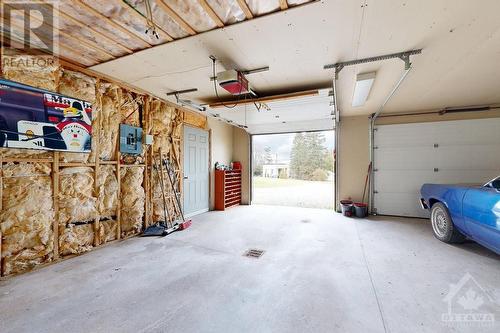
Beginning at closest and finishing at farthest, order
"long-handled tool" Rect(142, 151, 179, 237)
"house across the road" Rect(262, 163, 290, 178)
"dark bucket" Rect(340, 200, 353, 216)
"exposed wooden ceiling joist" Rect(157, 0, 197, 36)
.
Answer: "exposed wooden ceiling joist" Rect(157, 0, 197, 36), "long-handled tool" Rect(142, 151, 179, 237), "dark bucket" Rect(340, 200, 353, 216), "house across the road" Rect(262, 163, 290, 178)

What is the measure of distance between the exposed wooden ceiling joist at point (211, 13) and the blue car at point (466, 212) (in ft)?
12.0

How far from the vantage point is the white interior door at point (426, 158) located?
483 centimetres

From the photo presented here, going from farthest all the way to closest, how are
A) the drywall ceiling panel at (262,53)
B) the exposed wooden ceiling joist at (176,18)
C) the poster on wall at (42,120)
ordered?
the poster on wall at (42,120) → the drywall ceiling panel at (262,53) → the exposed wooden ceiling joist at (176,18)

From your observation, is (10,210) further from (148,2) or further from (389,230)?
(389,230)

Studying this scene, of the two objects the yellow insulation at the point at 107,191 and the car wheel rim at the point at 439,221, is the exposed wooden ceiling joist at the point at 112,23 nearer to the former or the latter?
the yellow insulation at the point at 107,191

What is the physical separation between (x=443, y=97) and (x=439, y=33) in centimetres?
293

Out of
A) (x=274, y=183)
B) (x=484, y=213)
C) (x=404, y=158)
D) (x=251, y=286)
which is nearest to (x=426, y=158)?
(x=404, y=158)

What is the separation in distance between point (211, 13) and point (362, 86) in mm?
2719

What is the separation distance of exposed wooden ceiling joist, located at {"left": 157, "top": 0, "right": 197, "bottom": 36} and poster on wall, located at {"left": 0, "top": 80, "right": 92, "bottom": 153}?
2.09m

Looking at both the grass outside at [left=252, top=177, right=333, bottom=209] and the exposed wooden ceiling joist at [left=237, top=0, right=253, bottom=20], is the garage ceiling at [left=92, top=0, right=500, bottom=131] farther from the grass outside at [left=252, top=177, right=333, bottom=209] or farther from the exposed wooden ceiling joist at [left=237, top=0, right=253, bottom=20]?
the grass outside at [left=252, top=177, right=333, bottom=209]

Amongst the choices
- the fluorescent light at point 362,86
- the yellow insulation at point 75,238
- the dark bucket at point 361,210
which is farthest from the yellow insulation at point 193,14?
the dark bucket at point 361,210

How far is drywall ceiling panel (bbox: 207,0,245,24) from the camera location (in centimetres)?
180

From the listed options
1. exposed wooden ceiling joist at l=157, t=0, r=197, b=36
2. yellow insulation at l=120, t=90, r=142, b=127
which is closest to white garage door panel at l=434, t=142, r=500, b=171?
exposed wooden ceiling joist at l=157, t=0, r=197, b=36

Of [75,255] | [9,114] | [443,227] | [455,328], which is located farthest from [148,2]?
[443,227]
